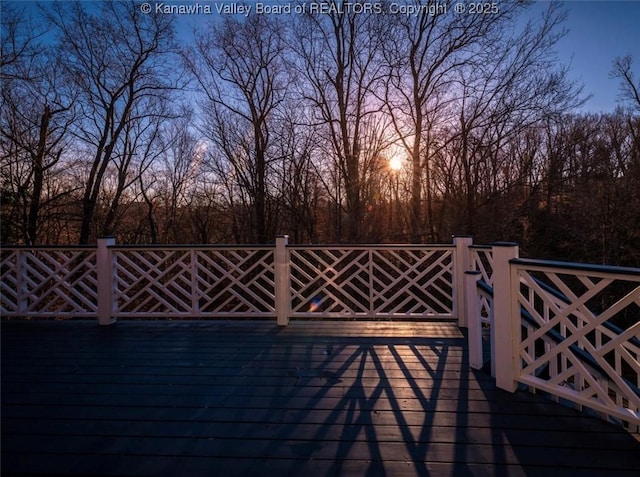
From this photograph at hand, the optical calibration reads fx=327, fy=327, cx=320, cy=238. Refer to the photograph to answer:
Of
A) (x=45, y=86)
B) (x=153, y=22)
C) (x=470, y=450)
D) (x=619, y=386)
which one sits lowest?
(x=470, y=450)

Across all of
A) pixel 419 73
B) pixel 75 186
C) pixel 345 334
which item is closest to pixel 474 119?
pixel 419 73

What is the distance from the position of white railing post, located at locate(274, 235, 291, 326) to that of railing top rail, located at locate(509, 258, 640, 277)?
2381 millimetres

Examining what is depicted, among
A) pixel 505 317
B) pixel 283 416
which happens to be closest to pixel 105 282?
pixel 283 416

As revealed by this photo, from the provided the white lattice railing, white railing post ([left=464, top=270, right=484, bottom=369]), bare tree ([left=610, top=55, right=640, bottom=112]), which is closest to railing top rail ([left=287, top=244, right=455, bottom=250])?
white railing post ([left=464, top=270, right=484, bottom=369])

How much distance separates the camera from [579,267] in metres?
1.85

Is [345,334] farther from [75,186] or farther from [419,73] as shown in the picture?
[75,186]

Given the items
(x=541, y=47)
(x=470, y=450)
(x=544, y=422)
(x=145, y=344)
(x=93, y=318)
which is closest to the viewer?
(x=470, y=450)

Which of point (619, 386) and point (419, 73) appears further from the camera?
point (419, 73)

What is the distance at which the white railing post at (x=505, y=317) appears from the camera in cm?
218

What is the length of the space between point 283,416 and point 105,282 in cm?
307

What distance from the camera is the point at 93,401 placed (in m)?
2.18

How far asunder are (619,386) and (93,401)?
10.3 ft

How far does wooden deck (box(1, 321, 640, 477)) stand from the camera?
157 centimetres

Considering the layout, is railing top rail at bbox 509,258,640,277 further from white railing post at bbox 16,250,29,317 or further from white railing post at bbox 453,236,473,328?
white railing post at bbox 16,250,29,317
